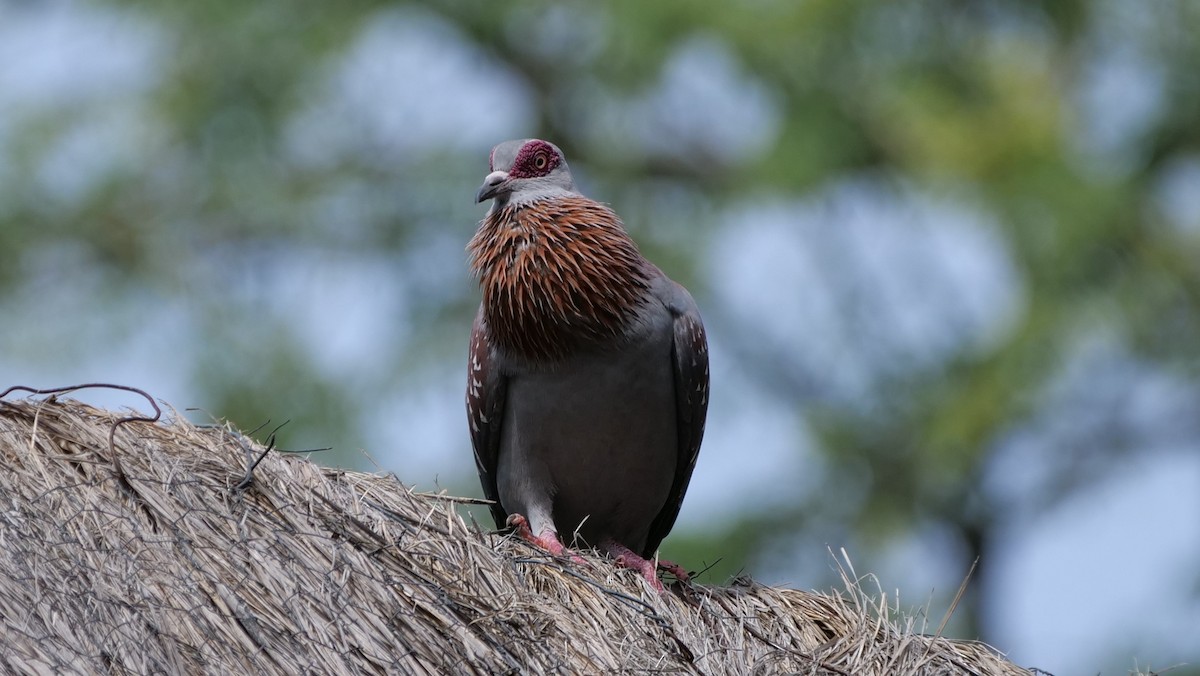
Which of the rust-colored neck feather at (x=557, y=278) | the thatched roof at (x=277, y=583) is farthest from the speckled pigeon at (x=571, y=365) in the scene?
the thatched roof at (x=277, y=583)

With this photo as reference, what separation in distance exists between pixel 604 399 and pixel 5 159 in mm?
10644

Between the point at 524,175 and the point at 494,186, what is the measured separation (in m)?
0.14

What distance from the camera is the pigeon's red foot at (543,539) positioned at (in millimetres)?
4516

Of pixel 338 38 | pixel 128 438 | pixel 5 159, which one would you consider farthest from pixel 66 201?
pixel 128 438

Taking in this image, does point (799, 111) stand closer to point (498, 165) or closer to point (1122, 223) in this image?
point (1122, 223)

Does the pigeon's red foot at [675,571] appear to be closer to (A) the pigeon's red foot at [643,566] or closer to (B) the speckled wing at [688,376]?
(A) the pigeon's red foot at [643,566]

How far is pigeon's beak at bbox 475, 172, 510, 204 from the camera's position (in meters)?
5.05

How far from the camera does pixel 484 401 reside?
5.13 metres

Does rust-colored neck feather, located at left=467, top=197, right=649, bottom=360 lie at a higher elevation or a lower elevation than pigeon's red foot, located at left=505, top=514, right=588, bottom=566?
higher

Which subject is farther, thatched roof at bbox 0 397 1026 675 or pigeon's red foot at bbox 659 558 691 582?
pigeon's red foot at bbox 659 558 691 582

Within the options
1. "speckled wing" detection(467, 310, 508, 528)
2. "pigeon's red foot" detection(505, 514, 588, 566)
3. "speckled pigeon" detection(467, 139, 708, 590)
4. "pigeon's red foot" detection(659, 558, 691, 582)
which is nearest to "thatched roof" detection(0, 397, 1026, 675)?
"pigeon's red foot" detection(505, 514, 588, 566)

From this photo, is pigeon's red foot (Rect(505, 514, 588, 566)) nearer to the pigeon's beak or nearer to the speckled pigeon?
the speckled pigeon

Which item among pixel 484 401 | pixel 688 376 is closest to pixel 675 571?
pixel 688 376

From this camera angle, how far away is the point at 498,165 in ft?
17.1
